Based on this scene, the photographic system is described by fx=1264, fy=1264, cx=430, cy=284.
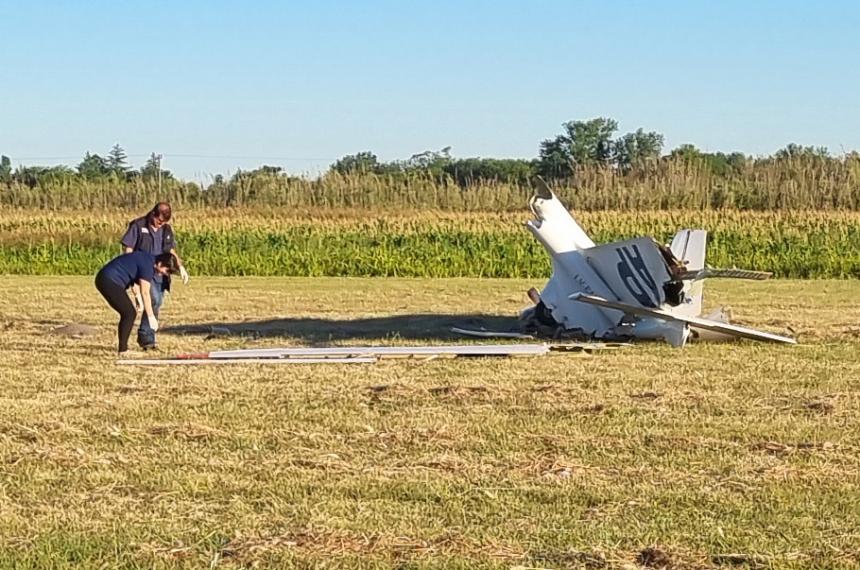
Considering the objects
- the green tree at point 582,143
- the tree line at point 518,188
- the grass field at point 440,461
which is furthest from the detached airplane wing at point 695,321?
the green tree at point 582,143

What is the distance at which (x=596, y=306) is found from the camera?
13141 mm

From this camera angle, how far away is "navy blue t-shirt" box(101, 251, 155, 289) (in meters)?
12.0

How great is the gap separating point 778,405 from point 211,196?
31.7 metres

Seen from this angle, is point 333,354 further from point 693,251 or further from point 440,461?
point 440,461

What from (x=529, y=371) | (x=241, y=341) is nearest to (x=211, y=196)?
(x=241, y=341)

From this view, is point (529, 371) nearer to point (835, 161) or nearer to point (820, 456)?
point (820, 456)

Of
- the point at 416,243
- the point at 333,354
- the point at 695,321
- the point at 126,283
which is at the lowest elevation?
the point at 333,354

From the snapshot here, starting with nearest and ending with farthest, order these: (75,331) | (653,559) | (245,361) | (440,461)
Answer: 1. (653,559)
2. (440,461)
3. (245,361)
4. (75,331)

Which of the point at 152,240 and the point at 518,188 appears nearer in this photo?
the point at 152,240

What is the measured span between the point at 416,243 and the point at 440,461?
2269 centimetres

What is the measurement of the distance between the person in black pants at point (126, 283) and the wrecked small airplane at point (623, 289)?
4168 millimetres

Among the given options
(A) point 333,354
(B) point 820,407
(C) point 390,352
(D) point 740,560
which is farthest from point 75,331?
(D) point 740,560

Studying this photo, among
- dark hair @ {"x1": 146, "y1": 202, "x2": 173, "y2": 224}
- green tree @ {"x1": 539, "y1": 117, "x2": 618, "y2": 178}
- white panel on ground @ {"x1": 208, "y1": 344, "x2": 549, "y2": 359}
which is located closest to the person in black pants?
dark hair @ {"x1": 146, "y1": 202, "x2": 173, "y2": 224}

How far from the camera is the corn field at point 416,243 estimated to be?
27391mm
